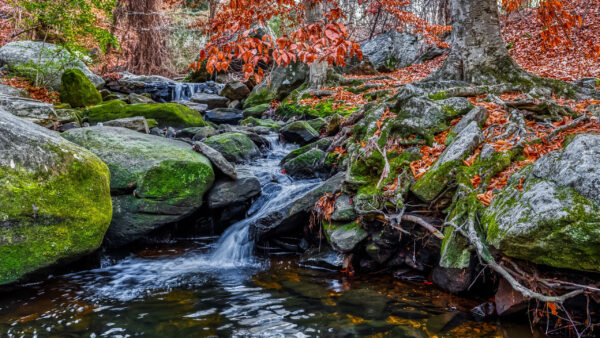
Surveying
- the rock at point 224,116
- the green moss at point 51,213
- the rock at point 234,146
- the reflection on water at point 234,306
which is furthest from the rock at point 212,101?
the reflection on water at point 234,306

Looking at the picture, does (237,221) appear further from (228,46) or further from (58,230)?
(228,46)

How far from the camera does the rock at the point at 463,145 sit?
3.85 metres

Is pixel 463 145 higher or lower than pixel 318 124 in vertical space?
lower

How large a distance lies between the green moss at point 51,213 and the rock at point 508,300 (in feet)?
15.0

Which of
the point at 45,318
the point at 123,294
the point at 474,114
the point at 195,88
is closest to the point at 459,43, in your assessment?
the point at 474,114

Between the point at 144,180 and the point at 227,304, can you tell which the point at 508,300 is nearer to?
the point at 227,304

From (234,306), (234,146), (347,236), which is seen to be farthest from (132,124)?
(347,236)

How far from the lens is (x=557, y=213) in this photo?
2459 millimetres

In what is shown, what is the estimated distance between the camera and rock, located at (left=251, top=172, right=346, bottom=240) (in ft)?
17.1

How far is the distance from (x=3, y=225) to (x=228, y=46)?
309 centimetres

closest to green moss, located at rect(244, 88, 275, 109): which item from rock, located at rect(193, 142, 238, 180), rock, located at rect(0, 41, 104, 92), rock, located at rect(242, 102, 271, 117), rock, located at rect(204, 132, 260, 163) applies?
rock, located at rect(242, 102, 271, 117)

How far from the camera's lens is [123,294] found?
12.8ft

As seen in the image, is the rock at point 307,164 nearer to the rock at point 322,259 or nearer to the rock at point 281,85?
the rock at point 322,259

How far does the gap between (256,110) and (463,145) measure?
9339mm
